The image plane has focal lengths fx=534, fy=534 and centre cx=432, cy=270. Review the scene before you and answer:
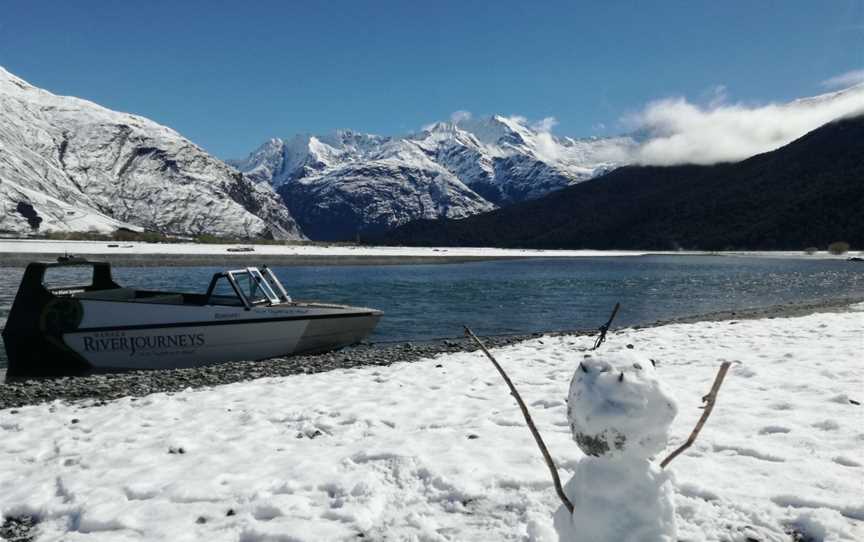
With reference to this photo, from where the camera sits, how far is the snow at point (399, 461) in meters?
4.75

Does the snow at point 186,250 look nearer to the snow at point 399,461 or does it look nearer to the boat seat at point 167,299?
the boat seat at point 167,299

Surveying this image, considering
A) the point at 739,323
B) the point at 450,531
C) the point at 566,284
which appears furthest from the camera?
the point at 566,284

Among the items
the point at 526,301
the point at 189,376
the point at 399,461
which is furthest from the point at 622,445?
the point at 526,301

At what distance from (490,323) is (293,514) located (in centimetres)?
2041

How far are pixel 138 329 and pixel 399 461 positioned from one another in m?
10.8

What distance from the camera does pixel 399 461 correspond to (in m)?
6.07

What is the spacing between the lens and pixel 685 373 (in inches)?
412

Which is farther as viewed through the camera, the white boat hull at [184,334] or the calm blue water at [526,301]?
the calm blue water at [526,301]

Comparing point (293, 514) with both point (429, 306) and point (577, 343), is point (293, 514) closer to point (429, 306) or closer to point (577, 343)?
point (577, 343)

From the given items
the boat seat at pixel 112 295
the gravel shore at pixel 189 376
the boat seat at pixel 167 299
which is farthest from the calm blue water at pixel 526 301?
the boat seat at pixel 167 299

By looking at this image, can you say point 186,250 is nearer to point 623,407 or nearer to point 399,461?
point 399,461

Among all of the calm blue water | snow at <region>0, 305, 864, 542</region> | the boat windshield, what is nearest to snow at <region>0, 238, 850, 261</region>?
the calm blue water

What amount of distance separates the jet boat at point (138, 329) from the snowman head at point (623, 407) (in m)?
12.9

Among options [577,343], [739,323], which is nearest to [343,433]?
[577,343]
